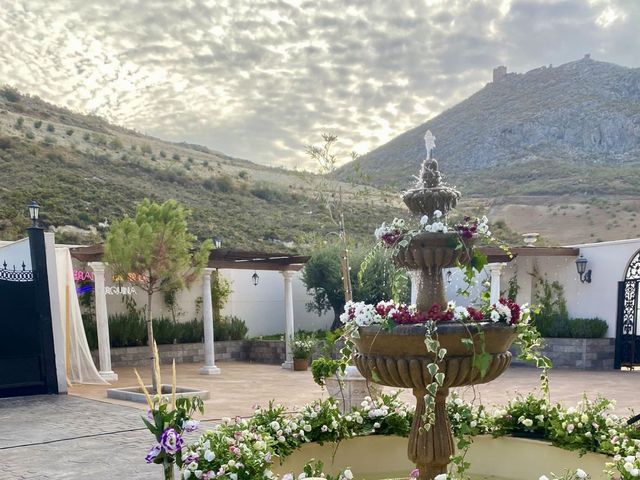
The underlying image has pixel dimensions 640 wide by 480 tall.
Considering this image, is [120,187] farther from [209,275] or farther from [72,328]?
[72,328]

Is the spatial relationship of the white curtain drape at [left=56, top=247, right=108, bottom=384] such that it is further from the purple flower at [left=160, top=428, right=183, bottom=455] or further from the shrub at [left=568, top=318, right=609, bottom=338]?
the shrub at [left=568, top=318, right=609, bottom=338]

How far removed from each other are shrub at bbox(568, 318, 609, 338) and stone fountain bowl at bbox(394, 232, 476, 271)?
1146 centimetres

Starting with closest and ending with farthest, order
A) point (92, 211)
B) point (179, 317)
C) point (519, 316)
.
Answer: point (519, 316), point (179, 317), point (92, 211)

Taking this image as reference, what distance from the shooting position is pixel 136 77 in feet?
58.0

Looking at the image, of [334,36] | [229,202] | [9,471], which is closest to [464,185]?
[229,202]

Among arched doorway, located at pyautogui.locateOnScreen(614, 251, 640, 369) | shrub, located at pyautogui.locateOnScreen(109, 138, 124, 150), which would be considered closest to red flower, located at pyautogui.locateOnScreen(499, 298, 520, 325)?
arched doorway, located at pyautogui.locateOnScreen(614, 251, 640, 369)

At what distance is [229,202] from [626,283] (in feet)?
78.8

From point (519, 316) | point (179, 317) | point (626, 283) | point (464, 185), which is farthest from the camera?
point (464, 185)

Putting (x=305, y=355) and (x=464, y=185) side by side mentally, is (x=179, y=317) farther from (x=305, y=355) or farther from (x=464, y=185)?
(x=464, y=185)

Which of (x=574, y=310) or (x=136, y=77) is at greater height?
(x=136, y=77)

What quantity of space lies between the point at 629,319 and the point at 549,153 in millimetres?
30374

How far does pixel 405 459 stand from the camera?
17.3 ft

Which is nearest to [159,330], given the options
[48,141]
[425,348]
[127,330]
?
[127,330]

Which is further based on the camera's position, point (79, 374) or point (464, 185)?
point (464, 185)
